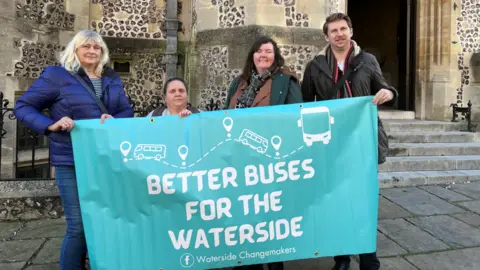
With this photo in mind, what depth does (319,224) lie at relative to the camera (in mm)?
2461

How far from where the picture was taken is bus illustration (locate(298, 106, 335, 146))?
2475 mm

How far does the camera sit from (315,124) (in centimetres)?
249

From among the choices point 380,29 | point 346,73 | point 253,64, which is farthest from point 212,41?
point 380,29

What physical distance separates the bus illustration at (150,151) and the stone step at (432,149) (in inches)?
193

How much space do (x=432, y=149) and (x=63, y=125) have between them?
19.6ft

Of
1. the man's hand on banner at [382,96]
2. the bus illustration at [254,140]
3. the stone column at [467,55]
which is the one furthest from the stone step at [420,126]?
the bus illustration at [254,140]

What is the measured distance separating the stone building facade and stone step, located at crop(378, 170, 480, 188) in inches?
102

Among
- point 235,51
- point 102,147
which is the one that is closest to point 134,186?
point 102,147

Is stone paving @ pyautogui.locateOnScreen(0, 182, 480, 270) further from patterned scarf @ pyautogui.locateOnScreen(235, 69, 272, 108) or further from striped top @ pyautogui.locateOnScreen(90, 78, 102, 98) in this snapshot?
striped top @ pyautogui.locateOnScreen(90, 78, 102, 98)

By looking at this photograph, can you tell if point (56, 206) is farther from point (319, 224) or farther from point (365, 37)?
point (365, 37)

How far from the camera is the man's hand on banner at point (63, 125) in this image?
2287mm

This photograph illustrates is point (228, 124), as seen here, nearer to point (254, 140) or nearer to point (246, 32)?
point (254, 140)

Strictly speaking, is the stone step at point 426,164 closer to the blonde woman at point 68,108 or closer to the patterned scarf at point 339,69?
the patterned scarf at point 339,69

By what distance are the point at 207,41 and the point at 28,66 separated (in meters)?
3.26
